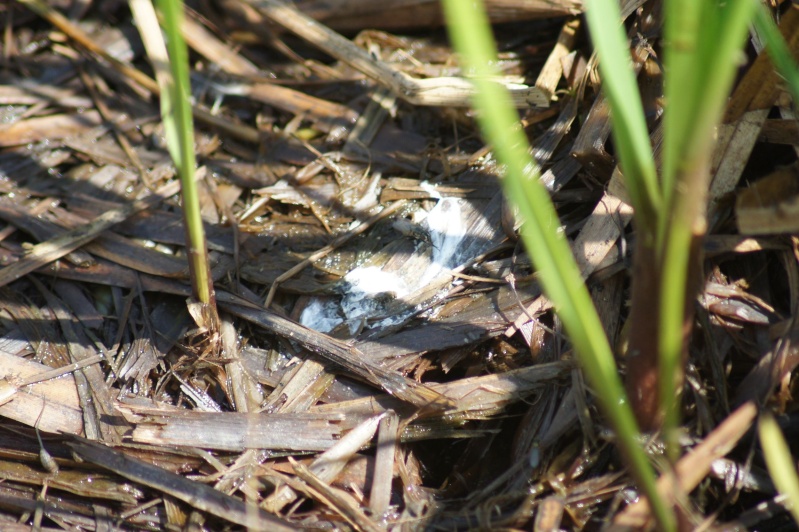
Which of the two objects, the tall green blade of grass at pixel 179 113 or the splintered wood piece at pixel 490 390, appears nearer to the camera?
the tall green blade of grass at pixel 179 113

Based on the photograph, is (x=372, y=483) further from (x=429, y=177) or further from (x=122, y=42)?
(x=122, y=42)

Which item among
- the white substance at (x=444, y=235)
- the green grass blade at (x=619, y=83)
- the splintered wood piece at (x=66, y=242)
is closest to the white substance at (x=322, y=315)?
the white substance at (x=444, y=235)

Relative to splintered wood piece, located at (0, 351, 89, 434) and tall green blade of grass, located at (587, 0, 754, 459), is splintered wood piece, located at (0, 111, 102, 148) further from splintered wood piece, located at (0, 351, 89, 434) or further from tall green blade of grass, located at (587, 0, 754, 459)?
tall green blade of grass, located at (587, 0, 754, 459)

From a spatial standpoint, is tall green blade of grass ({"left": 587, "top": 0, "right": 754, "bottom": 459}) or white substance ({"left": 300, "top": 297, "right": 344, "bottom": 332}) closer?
tall green blade of grass ({"left": 587, "top": 0, "right": 754, "bottom": 459})

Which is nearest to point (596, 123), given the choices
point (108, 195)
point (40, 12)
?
point (108, 195)

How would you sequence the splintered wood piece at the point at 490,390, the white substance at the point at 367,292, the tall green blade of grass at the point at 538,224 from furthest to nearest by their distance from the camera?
the white substance at the point at 367,292
the splintered wood piece at the point at 490,390
the tall green blade of grass at the point at 538,224

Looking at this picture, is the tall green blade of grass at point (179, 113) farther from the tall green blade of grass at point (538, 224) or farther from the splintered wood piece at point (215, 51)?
the splintered wood piece at point (215, 51)

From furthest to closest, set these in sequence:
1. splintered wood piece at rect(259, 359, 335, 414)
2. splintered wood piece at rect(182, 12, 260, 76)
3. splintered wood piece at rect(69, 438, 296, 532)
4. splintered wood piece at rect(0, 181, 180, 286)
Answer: splintered wood piece at rect(182, 12, 260, 76)
splintered wood piece at rect(0, 181, 180, 286)
splintered wood piece at rect(259, 359, 335, 414)
splintered wood piece at rect(69, 438, 296, 532)

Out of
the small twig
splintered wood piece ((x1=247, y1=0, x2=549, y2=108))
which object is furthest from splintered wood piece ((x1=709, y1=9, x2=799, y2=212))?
the small twig
